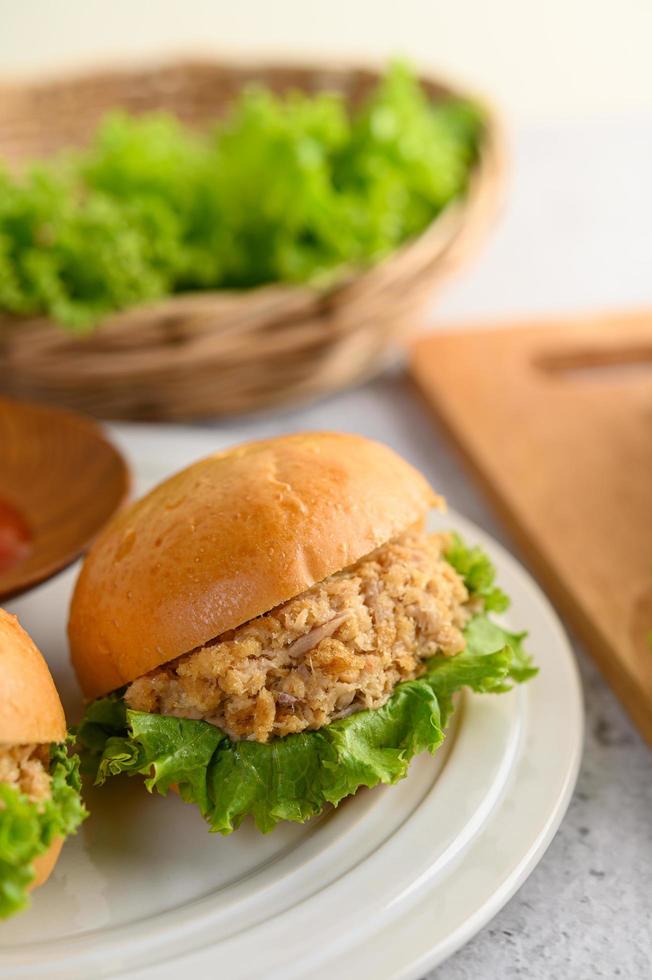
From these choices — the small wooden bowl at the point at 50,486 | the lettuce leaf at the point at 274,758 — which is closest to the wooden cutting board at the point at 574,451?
the lettuce leaf at the point at 274,758

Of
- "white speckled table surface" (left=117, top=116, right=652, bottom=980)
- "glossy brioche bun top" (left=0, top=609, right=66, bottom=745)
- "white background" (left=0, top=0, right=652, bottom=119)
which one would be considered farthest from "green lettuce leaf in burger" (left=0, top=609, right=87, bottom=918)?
"white background" (left=0, top=0, right=652, bottom=119)

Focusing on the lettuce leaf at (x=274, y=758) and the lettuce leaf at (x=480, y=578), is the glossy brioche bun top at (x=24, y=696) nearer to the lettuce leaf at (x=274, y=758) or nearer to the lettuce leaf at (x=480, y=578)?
the lettuce leaf at (x=274, y=758)

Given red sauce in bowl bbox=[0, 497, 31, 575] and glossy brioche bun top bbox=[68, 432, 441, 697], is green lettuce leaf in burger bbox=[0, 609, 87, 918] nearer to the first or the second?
glossy brioche bun top bbox=[68, 432, 441, 697]

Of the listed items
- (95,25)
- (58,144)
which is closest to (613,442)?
(58,144)

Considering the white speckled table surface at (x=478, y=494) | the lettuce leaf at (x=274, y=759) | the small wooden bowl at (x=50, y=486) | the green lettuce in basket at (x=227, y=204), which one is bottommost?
the white speckled table surface at (x=478, y=494)

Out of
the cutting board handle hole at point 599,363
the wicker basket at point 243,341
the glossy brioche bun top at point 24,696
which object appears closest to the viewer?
the glossy brioche bun top at point 24,696

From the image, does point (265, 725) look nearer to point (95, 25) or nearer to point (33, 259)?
point (33, 259)
